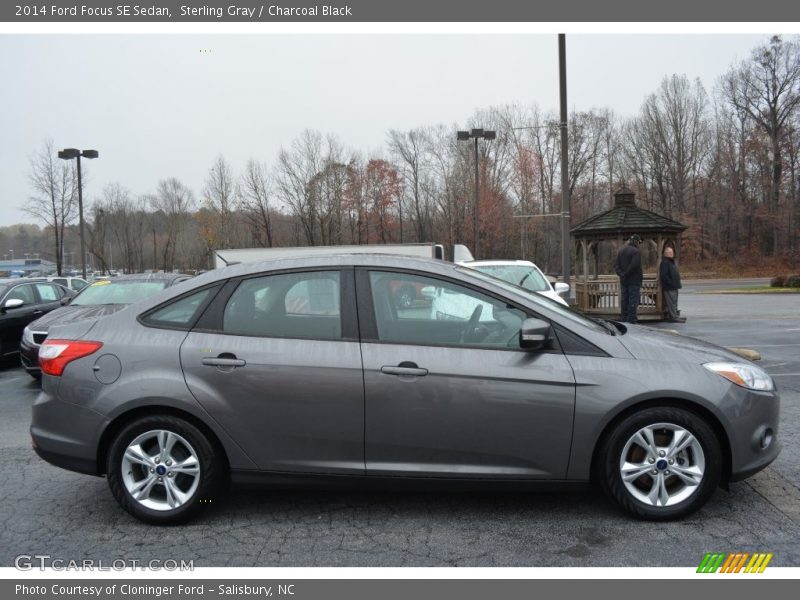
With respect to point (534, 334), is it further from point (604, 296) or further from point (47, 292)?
point (604, 296)

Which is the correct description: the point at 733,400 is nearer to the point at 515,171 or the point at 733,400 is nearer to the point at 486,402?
the point at 486,402

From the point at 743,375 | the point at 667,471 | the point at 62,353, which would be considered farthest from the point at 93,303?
the point at 743,375

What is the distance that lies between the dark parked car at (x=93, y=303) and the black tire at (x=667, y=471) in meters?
6.64

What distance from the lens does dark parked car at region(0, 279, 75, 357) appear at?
10328 mm

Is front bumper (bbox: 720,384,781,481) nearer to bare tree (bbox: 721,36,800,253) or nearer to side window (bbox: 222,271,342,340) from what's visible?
side window (bbox: 222,271,342,340)

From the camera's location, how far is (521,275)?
11039mm

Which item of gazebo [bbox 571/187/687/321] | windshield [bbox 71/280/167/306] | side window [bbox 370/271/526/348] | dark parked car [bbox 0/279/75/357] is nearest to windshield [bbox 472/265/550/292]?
windshield [bbox 71/280/167/306]

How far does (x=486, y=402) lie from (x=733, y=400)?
1432 mm

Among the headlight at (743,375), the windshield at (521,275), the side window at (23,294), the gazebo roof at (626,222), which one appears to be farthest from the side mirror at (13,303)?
the gazebo roof at (626,222)

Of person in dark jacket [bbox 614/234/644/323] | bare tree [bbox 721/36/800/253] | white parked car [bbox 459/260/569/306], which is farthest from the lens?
bare tree [bbox 721/36/800/253]

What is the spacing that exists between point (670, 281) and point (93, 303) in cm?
1250

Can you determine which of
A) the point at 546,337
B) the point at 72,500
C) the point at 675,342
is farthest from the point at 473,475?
the point at 72,500

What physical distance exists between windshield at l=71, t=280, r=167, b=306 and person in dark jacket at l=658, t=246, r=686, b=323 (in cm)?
1123

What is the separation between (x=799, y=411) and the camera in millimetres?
6043
